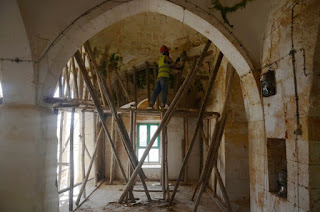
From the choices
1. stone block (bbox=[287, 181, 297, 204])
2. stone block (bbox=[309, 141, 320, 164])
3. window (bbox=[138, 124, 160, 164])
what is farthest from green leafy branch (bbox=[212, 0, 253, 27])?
window (bbox=[138, 124, 160, 164])

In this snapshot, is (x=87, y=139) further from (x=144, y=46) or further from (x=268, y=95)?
(x=268, y=95)

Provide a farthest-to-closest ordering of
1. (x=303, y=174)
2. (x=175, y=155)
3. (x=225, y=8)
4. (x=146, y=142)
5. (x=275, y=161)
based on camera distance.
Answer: (x=146, y=142)
(x=175, y=155)
(x=225, y=8)
(x=275, y=161)
(x=303, y=174)

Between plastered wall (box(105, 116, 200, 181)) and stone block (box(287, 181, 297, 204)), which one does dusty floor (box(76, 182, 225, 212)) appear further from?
stone block (box(287, 181, 297, 204))

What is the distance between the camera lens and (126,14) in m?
3.27

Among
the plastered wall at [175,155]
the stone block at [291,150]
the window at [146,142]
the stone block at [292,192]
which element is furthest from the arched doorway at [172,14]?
the window at [146,142]

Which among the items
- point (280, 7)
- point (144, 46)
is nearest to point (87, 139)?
point (144, 46)

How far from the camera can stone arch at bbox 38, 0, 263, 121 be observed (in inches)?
114

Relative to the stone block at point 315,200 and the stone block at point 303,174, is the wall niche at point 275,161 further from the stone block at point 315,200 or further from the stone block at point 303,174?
the stone block at point 315,200

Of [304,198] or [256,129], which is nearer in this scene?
[304,198]

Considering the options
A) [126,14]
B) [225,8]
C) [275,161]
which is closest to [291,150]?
[275,161]

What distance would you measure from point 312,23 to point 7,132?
3.41 meters

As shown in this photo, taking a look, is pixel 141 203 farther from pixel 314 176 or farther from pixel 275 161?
pixel 314 176

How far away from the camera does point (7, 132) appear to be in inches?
107

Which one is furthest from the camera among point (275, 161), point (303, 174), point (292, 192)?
point (275, 161)
